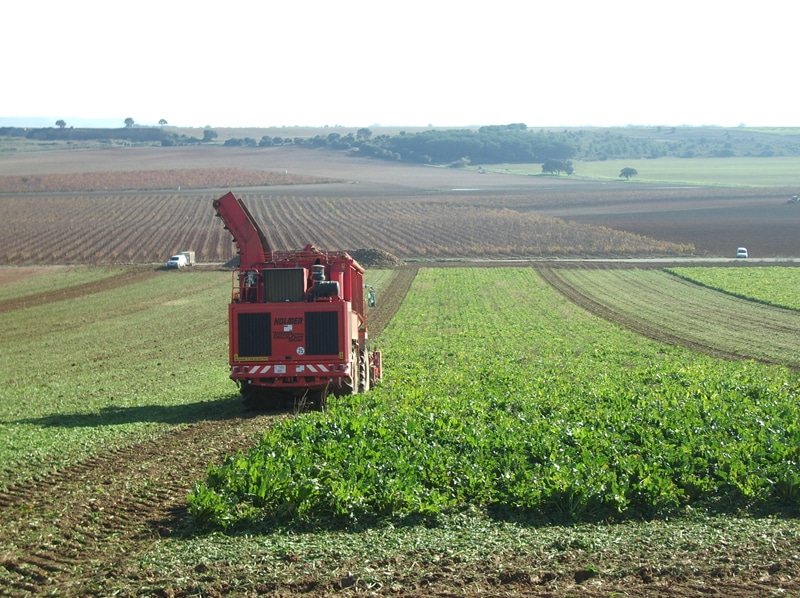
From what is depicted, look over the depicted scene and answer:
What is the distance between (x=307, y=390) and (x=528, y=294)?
2876cm

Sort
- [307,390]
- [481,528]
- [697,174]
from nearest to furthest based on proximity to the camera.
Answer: [481,528], [307,390], [697,174]

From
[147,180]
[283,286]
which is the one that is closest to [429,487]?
[283,286]

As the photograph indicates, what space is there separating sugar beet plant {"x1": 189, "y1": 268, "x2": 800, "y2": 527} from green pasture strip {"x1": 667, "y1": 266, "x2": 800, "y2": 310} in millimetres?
22490

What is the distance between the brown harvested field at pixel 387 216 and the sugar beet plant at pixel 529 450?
156 ft

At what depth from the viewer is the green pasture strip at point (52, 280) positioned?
47344 mm

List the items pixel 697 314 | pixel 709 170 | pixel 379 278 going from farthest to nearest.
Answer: pixel 709 170
pixel 379 278
pixel 697 314

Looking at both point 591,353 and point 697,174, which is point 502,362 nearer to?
point 591,353

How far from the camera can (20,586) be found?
8844 millimetres

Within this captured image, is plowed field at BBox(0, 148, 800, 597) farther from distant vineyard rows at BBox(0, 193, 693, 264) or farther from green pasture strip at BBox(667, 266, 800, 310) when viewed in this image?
green pasture strip at BBox(667, 266, 800, 310)

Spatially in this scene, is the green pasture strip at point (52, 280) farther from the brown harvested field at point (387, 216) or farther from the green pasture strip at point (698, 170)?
the green pasture strip at point (698, 170)

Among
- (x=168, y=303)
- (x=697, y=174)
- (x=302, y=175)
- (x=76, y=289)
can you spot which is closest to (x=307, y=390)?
(x=168, y=303)

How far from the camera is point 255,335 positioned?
18.9 meters

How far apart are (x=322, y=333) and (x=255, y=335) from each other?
138cm

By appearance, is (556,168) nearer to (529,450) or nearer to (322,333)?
(322,333)
